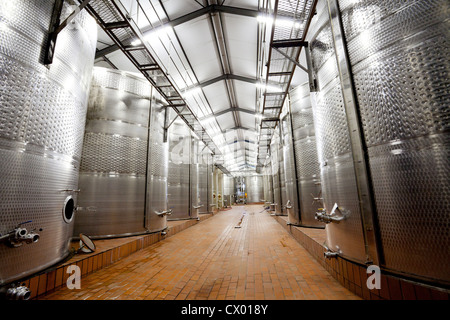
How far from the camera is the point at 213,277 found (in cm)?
302

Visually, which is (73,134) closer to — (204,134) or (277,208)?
(204,134)

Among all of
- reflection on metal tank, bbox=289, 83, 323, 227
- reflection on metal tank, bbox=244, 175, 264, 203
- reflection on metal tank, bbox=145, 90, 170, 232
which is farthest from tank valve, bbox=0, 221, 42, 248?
reflection on metal tank, bbox=244, 175, 264, 203

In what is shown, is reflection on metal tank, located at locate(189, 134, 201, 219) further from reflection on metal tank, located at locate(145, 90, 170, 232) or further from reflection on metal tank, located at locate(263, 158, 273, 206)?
reflection on metal tank, located at locate(263, 158, 273, 206)

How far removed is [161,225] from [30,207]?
3.83 metres

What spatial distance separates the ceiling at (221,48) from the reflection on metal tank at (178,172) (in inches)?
44.9

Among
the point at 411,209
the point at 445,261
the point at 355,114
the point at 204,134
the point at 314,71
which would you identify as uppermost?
the point at 204,134

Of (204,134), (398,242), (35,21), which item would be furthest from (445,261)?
(204,134)

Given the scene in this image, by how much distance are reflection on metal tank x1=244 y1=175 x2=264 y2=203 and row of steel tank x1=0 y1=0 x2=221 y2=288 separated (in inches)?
1105

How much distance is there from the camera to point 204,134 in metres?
11.5

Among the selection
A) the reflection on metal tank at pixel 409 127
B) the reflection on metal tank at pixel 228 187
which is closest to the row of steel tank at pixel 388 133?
the reflection on metal tank at pixel 409 127

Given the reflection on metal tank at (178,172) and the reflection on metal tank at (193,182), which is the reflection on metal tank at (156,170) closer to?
the reflection on metal tank at (178,172)

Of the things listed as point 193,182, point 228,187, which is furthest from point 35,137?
point 228,187

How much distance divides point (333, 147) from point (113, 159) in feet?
15.8

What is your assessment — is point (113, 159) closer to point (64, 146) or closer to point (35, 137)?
point (64, 146)
